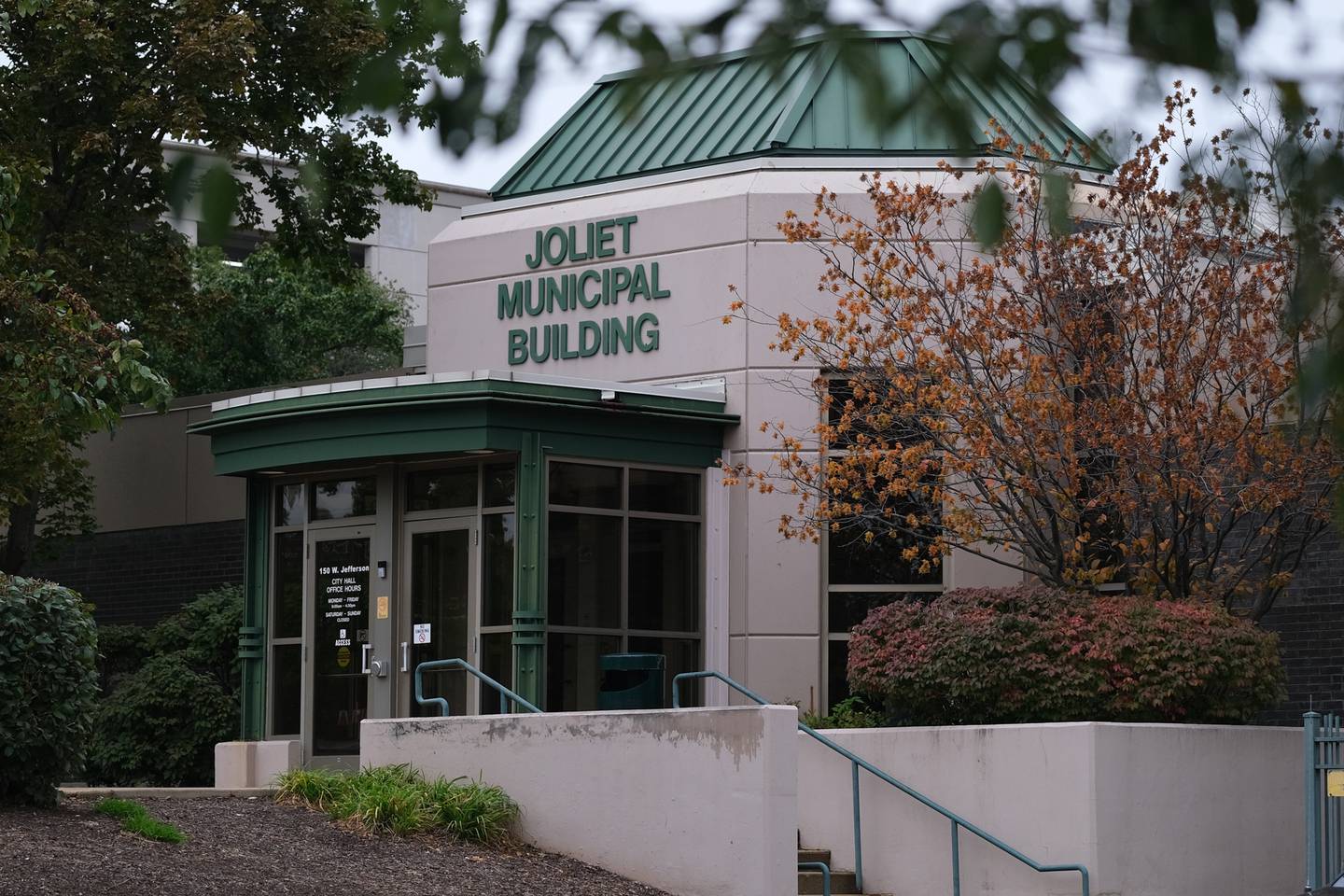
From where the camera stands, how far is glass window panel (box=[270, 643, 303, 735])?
18141 mm

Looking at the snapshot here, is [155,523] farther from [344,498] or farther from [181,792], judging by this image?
[181,792]

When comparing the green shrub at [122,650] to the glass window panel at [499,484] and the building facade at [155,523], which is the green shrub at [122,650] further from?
the glass window panel at [499,484]

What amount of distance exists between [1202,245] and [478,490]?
6588 mm

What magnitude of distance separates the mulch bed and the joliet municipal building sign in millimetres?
6623

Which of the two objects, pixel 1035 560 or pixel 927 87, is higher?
pixel 927 87

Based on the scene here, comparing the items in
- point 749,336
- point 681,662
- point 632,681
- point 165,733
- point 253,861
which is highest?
point 749,336

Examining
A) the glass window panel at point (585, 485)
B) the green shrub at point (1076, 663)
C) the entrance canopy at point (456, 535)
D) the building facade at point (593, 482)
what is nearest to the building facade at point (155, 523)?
the building facade at point (593, 482)

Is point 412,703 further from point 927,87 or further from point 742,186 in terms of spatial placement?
point 927,87

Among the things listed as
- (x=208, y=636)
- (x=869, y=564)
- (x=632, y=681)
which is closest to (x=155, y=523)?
(x=208, y=636)

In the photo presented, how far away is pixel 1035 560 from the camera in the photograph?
15.9 m

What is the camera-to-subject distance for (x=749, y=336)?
59.3 feet

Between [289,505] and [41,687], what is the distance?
259 inches

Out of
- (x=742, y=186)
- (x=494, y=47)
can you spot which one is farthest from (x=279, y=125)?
(x=494, y=47)

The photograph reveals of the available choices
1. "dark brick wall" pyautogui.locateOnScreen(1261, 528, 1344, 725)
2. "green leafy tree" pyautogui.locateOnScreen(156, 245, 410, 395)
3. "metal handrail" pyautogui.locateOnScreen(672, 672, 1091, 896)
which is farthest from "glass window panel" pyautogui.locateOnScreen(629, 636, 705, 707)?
"green leafy tree" pyautogui.locateOnScreen(156, 245, 410, 395)
